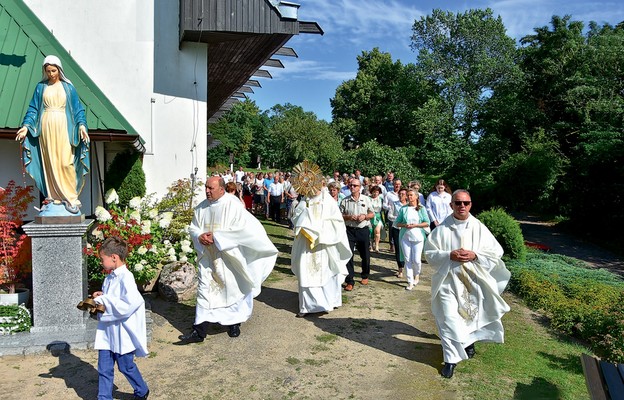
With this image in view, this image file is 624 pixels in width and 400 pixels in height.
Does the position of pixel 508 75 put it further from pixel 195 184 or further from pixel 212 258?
pixel 212 258

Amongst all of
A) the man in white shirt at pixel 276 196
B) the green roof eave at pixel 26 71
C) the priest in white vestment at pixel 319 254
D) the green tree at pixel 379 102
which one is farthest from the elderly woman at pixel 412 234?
the green tree at pixel 379 102

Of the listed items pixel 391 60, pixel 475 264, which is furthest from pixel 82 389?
pixel 391 60

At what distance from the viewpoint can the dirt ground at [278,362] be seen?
495 cm

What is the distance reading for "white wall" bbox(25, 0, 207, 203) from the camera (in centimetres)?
1098

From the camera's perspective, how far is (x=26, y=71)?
8.71 meters

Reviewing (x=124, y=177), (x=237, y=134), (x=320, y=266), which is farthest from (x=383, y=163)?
(x=237, y=134)

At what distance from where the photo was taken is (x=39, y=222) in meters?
6.00

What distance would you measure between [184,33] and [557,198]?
47.5 ft

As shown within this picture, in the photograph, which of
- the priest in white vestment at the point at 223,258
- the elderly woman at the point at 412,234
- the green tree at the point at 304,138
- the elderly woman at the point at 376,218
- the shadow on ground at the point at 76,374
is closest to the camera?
the shadow on ground at the point at 76,374

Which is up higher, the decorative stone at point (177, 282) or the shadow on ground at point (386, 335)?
the decorative stone at point (177, 282)

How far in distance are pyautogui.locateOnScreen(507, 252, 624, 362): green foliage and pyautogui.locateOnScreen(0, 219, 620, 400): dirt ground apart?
196cm

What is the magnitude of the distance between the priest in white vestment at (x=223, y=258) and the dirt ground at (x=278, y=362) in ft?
0.94

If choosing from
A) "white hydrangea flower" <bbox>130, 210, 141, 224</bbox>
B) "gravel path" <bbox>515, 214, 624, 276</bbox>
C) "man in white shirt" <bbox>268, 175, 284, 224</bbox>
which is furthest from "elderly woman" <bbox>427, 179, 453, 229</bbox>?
"man in white shirt" <bbox>268, 175, 284, 224</bbox>

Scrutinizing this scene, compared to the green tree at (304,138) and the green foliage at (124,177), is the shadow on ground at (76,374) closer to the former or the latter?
the green foliage at (124,177)
